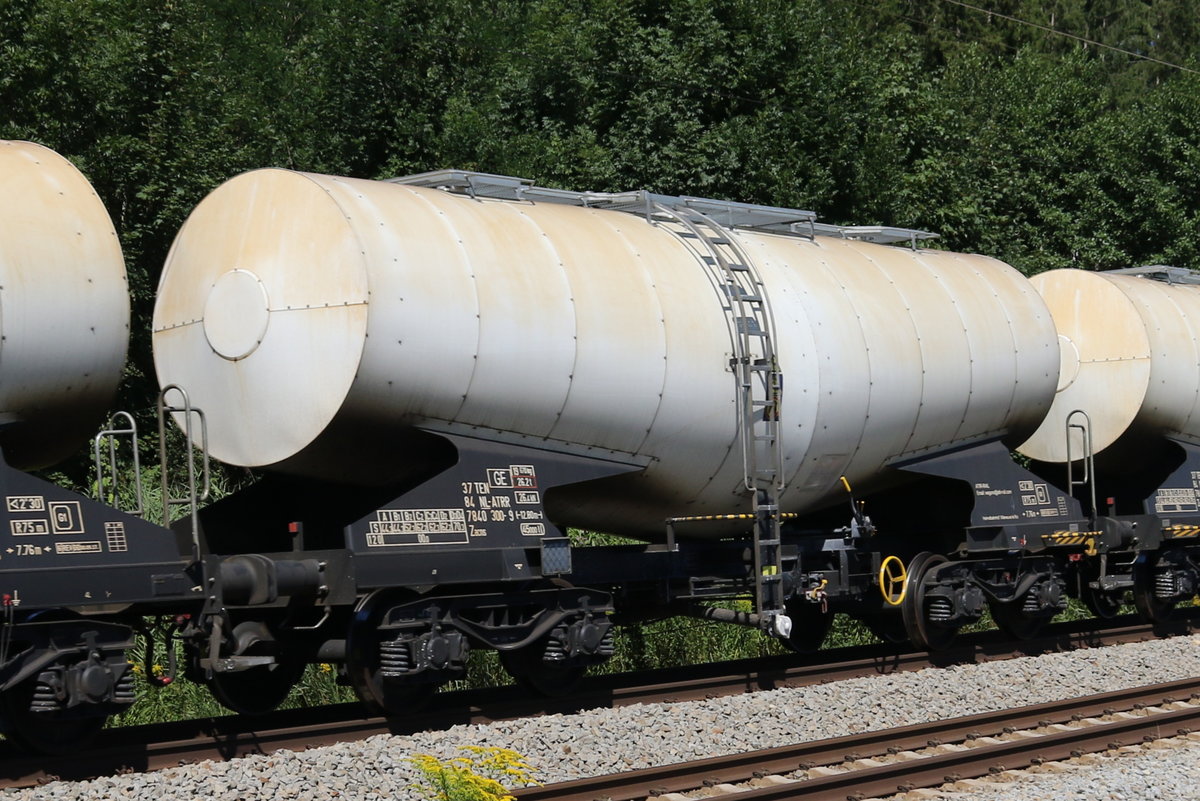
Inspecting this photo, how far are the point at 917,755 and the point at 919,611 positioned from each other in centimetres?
416

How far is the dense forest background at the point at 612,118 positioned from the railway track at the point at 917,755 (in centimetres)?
1213

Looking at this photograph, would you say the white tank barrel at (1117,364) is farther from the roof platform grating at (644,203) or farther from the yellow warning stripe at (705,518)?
the yellow warning stripe at (705,518)

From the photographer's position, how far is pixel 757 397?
12.6 metres

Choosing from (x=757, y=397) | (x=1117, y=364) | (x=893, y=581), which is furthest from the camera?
(x=1117, y=364)

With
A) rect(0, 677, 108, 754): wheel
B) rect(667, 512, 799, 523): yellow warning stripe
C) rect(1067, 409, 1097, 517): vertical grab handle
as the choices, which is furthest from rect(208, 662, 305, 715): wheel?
rect(1067, 409, 1097, 517): vertical grab handle

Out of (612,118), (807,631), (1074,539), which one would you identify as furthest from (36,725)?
(612,118)

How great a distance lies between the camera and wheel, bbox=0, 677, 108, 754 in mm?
8797

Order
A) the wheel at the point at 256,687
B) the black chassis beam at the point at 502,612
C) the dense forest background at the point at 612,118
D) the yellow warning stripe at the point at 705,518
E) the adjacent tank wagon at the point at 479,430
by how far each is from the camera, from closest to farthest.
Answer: the adjacent tank wagon at the point at 479,430 < the black chassis beam at the point at 502,612 < the wheel at the point at 256,687 < the yellow warning stripe at the point at 705,518 < the dense forest background at the point at 612,118

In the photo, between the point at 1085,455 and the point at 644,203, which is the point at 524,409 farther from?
the point at 1085,455

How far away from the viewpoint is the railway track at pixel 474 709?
29.5ft

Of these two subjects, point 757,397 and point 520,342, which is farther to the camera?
point 757,397

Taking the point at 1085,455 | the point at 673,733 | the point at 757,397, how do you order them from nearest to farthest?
the point at 673,733
the point at 757,397
the point at 1085,455

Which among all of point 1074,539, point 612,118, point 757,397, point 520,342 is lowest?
point 1074,539

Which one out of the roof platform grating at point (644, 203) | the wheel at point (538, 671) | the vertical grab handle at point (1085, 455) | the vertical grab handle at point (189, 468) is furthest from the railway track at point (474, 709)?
the roof platform grating at point (644, 203)
